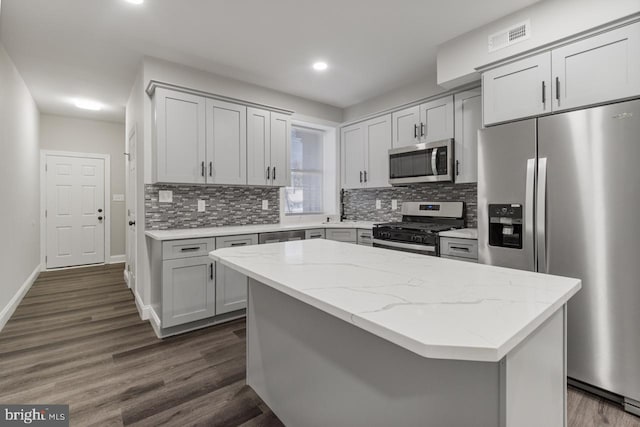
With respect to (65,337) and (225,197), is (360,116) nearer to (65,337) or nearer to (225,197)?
(225,197)

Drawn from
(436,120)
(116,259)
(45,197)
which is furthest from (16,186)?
(436,120)

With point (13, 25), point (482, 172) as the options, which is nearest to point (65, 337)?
point (13, 25)

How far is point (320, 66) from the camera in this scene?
332 cm

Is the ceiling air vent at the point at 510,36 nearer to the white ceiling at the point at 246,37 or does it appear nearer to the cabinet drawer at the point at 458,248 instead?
the white ceiling at the point at 246,37

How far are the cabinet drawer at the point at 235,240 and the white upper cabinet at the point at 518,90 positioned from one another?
234 centimetres

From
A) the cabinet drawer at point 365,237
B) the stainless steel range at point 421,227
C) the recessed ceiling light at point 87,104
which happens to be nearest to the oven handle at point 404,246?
the stainless steel range at point 421,227

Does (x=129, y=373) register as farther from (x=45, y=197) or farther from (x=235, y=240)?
(x=45, y=197)

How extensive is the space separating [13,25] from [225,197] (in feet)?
7.37

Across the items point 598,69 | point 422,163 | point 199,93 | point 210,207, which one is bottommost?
point 210,207

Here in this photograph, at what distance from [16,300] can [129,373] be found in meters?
Result: 2.42

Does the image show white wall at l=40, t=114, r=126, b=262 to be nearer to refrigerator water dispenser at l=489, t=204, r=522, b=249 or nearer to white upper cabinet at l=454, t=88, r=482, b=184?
white upper cabinet at l=454, t=88, r=482, b=184

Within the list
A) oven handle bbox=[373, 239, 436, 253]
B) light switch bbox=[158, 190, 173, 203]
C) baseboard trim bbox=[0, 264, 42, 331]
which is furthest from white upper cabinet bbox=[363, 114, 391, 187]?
baseboard trim bbox=[0, 264, 42, 331]

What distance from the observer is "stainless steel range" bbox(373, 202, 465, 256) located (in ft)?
9.60

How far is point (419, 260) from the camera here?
1.55m
